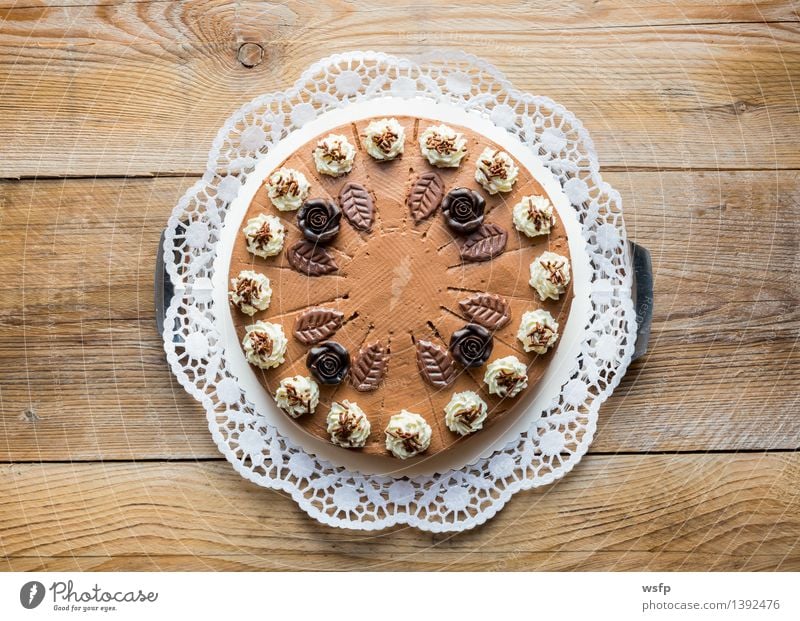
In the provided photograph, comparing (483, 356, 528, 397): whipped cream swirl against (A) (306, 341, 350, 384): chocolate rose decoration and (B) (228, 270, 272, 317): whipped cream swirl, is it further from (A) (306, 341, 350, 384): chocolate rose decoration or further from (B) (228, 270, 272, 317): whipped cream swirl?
(B) (228, 270, 272, 317): whipped cream swirl

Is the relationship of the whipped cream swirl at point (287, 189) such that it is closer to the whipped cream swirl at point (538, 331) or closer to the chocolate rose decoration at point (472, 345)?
the chocolate rose decoration at point (472, 345)

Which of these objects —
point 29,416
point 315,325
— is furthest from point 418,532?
A: point 29,416

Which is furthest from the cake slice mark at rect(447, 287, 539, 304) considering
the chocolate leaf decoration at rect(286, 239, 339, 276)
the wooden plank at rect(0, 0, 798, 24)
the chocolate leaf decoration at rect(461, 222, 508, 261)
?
the wooden plank at rect(0, 0, 798, 24)

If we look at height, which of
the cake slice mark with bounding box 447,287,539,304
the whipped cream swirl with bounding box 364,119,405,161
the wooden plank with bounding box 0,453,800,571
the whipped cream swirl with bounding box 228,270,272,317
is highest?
the whipped cream swirl with bounding box 364,119,405,161

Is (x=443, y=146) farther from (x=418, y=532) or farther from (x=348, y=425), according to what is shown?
(x=418, y=532)
